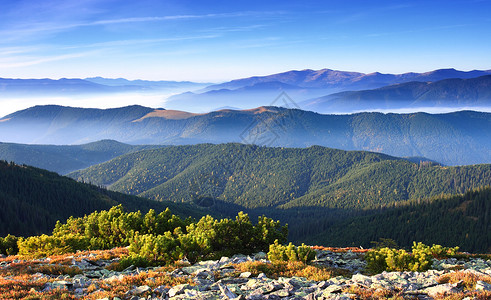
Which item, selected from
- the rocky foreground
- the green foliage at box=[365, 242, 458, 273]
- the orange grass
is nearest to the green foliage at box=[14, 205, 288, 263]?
the rocky foreground

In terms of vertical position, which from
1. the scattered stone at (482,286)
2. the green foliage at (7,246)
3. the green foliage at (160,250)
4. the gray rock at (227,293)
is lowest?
the green foliage at (7,246)

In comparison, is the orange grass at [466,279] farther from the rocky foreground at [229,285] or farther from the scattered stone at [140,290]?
the scattered stone at [140,290]

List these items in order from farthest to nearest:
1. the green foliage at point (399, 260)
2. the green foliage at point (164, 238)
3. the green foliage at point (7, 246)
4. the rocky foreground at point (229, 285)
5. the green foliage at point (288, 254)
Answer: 1. the green foliage at point (7, 246)
2. the green foliage at point (164, 238)
3. the green foliage at point (288, 254)
4. the green foliage at point (399, 260)
5. the rocky foreground at point (229, 285)

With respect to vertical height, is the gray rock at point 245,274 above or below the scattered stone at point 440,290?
below

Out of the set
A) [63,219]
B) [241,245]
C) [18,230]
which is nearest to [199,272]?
[241,245]

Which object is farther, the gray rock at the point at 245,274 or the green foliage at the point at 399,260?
the green foliage at the point at 399,260

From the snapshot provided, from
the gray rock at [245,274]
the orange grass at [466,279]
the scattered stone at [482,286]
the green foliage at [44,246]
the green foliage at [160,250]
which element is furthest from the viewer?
the green foliage at [44,246]

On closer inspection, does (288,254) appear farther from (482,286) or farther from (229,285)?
(482,286)

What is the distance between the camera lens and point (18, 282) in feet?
75.8

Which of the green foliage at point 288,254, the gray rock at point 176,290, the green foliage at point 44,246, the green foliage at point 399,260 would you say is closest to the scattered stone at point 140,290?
the gray rock at point 176,290

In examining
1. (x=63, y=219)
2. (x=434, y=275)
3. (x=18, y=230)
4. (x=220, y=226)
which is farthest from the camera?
(x=63, y=219)

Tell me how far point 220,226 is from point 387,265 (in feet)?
63.1

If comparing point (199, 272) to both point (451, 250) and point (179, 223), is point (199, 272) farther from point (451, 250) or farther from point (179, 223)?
point (451, 250)

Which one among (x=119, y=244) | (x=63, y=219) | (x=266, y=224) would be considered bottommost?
(x=63, y=219)
